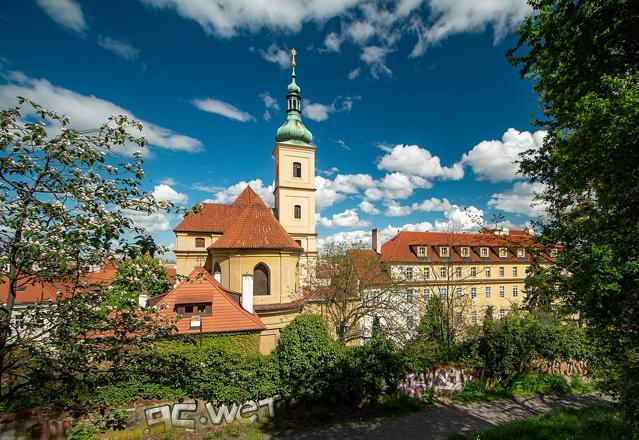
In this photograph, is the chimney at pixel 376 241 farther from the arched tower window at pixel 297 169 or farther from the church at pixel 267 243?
→ the arched tower window at pixel 297 169

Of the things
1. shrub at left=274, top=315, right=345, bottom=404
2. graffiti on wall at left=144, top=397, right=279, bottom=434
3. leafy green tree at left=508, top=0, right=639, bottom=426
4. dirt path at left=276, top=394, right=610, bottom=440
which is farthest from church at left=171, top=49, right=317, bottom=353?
leafy green tree at left=508, top=0, right=639, bottom=426

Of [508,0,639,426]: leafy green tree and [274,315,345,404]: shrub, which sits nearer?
[508,0,639,426]: leafy green tree

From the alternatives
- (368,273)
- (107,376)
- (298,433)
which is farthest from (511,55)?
(368,273)

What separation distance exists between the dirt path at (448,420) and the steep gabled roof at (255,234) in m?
12.2

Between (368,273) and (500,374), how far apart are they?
10185 millimetres

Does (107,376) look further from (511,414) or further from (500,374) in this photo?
(500,374)

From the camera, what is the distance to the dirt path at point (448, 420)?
10469mm

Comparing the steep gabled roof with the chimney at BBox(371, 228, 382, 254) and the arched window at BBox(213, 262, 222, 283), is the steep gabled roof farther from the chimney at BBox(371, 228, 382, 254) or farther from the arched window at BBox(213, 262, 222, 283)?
the chimney at BBox(371, 228, 382, 254)

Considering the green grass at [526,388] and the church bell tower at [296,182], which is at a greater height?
the church bell tower at [296,182]

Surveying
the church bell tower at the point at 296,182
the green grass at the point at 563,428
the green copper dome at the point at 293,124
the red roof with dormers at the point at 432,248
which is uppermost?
the green copper dome at the point at 293,124

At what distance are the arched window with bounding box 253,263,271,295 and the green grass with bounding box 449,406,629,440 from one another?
551 inches

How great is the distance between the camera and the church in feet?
61.9

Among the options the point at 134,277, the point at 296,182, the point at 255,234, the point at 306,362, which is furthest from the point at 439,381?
the point at 296,182

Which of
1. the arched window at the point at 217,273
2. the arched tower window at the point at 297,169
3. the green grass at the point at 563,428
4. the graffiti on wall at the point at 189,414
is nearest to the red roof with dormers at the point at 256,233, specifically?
the arched window at the point at 217,273
